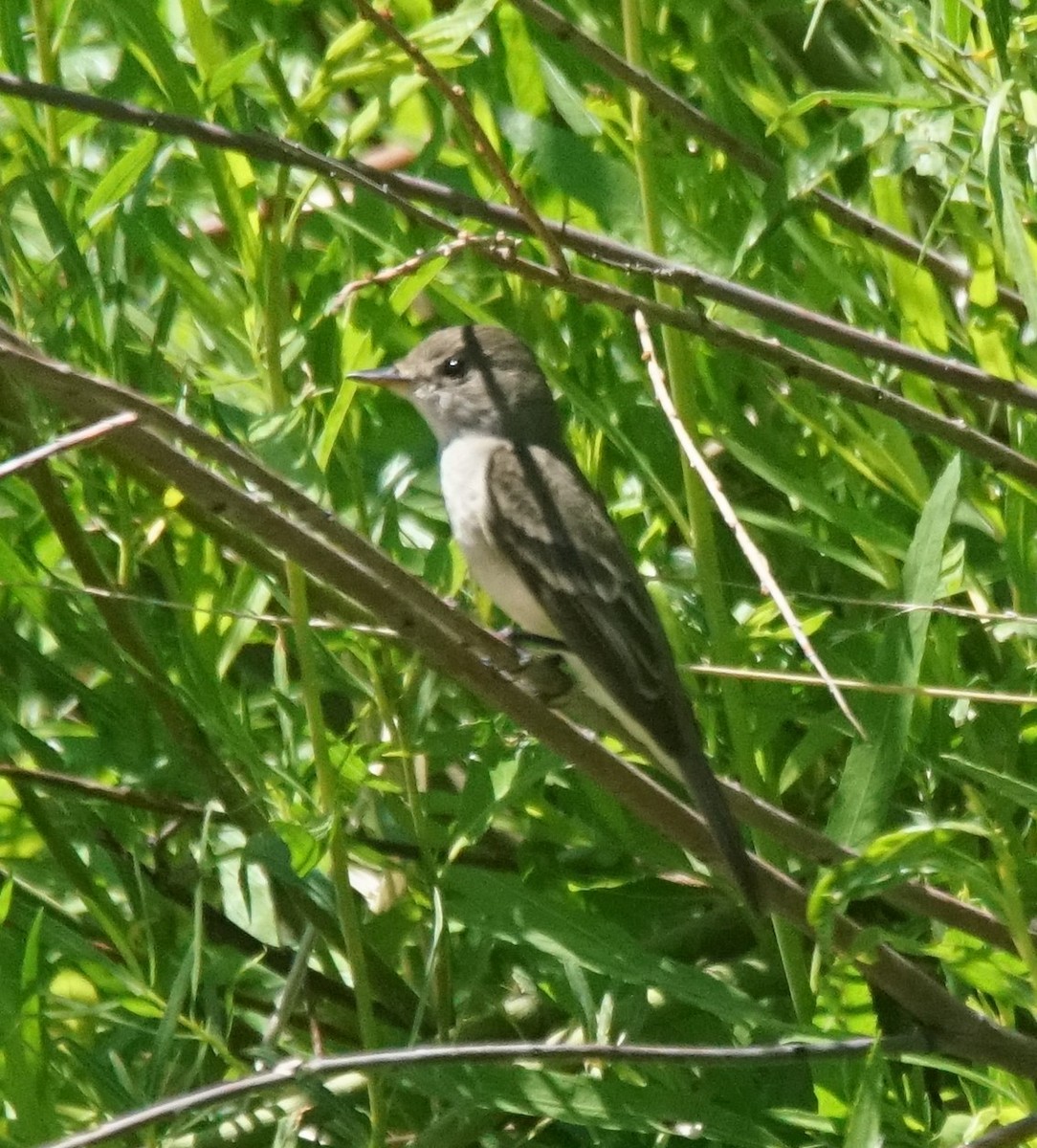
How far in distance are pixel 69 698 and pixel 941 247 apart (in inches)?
67.8

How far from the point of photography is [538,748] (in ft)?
8.62

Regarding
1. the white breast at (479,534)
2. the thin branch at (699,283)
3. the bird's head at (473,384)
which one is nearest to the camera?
the thin branch at (699,283)

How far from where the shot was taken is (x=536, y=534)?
347cm

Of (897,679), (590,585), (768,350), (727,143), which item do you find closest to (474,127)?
(768,350)

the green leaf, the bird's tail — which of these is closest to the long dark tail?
the bird's tail

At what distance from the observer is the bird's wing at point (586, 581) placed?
10.1 feet

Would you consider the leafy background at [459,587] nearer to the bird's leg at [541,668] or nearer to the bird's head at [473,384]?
the bird's leg at [541,668]

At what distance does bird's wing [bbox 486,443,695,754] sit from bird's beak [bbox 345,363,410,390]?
0.93 feet

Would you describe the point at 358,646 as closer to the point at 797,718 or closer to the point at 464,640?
the point at 464,640

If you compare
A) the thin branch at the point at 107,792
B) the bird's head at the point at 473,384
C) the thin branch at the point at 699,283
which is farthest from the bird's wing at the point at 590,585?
the thin branch at the point at 699,283

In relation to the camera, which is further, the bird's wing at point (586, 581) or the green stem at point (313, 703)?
the bird's wing at point (586, 581)

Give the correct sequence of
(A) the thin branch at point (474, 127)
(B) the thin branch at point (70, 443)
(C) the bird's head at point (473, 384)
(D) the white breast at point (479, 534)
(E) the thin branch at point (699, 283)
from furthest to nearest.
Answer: (C) the bird's head at point (473, 384), (D) the white breast at point (479, 534), (E) the thin branch at point (699, 283), (A) the thin branch at point (474, 127), (B) the thin branch at point (70, 443)

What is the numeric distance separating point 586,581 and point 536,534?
146mm

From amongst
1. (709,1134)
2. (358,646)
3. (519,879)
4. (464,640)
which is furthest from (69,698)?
(709,1134)
